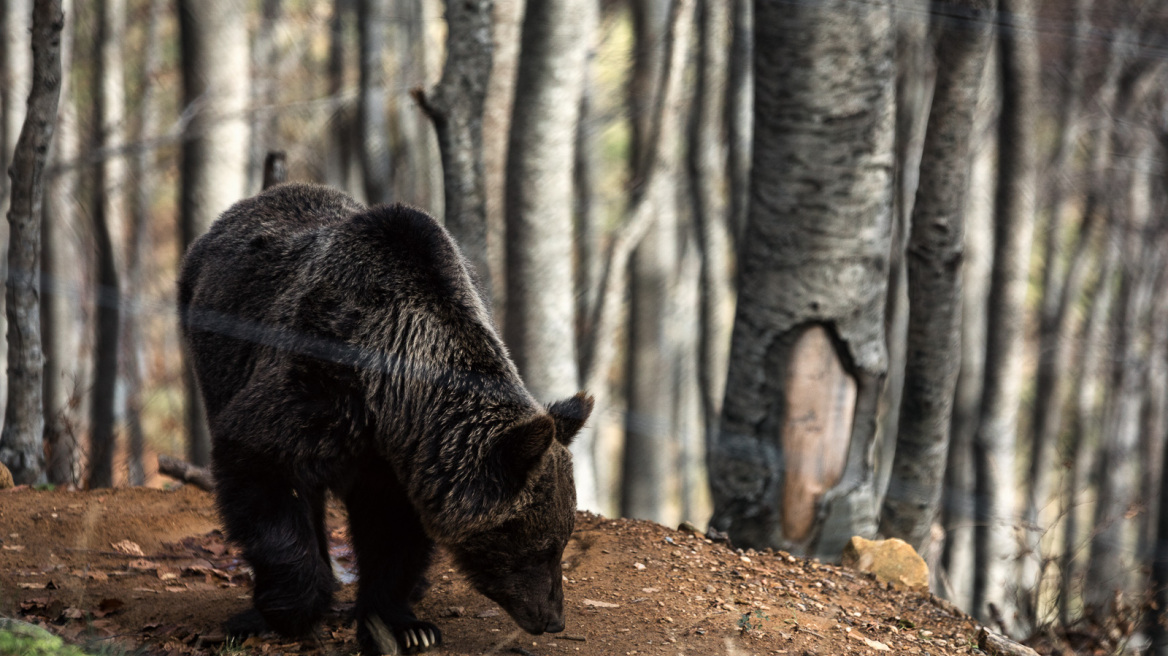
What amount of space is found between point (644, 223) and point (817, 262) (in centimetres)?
717

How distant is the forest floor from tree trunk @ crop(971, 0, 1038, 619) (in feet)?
19.3

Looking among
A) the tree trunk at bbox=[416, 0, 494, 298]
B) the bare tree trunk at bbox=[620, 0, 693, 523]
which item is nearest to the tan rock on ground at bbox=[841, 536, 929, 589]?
the tree trunk at bbox=[416, 0, 494, 298]

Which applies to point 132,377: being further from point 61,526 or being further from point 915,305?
point 915,305

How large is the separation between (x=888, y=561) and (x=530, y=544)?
260 cm

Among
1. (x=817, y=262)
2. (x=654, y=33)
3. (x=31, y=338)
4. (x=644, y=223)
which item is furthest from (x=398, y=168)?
(x=817, y=262)

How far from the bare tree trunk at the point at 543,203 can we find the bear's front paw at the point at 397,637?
4.38 meters

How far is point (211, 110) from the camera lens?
12164 mm

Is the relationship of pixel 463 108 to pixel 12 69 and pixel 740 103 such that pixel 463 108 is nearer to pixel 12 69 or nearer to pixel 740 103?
pixel 12 69

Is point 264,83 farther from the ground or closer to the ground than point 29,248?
farther from the ground

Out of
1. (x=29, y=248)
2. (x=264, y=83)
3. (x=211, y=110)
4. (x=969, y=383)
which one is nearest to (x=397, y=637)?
(x=29, y=248)

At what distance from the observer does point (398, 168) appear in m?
17.7

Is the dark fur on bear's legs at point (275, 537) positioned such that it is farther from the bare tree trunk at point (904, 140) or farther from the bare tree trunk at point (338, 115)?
the bare tree trunk at point (338, 115)

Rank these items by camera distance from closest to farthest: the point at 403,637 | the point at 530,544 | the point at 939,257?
1. the point at 530,544
2. the point at 403,637
3. the point at 939,257

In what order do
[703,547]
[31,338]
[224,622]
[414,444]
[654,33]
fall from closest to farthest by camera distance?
1. [414,444]
2. [224,622]
3. [703,547]
4. [31,338]
5. [654,33]
